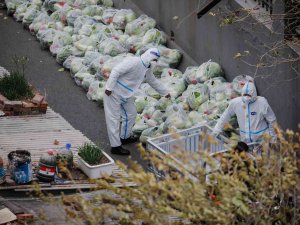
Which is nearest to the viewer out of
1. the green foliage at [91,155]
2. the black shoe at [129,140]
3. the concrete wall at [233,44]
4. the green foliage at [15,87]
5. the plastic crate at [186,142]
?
the plastic crate at [186,142]

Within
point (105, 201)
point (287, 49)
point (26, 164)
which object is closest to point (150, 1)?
point (287, 49)

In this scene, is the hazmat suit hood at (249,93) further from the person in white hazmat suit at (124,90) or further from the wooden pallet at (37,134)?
the wooden pallet at (37,134)

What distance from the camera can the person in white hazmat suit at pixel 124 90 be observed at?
13391 millimetres

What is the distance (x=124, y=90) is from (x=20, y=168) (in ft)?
7.77

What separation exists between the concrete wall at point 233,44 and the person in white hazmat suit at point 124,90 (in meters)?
1.39

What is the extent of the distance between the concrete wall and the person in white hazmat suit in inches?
54.7

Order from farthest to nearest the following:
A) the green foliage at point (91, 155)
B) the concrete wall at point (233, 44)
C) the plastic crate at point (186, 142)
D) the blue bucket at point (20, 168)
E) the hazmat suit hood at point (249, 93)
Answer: the concrete wall at point (233, 44) → the hazmat suit hood at point (249, 93) → the green foliage at point (91, 155) → the plastic crate at point (186, 142) → the blue bucket at point (20, 168)

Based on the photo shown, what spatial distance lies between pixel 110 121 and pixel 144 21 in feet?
12.7

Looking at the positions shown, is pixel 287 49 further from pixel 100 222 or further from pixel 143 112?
pixel 100 222

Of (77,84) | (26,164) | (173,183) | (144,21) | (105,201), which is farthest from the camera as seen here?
(144,21)

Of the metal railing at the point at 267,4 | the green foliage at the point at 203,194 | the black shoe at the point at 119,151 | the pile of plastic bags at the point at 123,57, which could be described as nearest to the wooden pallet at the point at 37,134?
the black shoe at the point at 119,151

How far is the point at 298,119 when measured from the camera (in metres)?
12.8

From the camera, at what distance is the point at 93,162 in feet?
40.2

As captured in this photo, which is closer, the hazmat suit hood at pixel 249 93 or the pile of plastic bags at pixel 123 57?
the hazmat suit hood at pixel 249 93
